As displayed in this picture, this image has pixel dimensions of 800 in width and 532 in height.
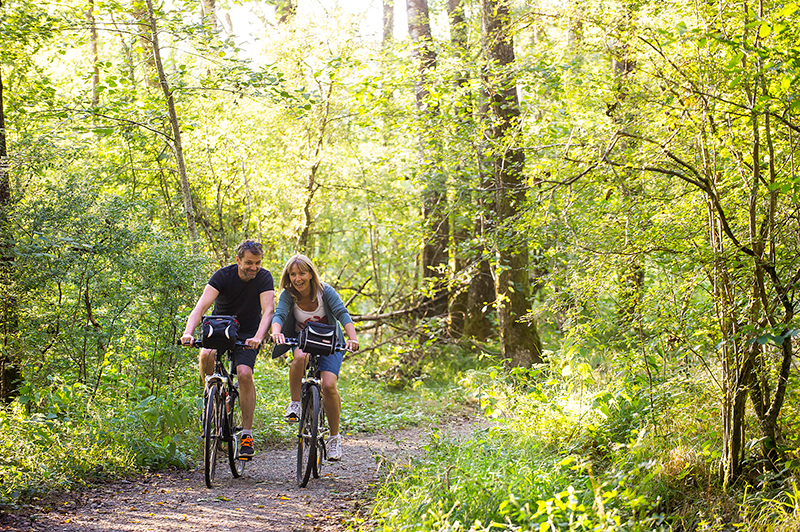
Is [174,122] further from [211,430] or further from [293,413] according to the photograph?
[293,413]

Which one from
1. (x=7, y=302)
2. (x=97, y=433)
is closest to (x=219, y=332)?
(x=97, y=433)

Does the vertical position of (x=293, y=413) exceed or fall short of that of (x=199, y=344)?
it falls short

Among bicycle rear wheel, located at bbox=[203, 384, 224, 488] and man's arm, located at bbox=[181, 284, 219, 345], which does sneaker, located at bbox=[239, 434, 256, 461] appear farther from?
man's arm, located at bbox=[181, 284, 219, 345]

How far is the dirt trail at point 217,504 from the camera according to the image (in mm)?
4621

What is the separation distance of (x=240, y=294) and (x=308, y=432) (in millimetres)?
1400

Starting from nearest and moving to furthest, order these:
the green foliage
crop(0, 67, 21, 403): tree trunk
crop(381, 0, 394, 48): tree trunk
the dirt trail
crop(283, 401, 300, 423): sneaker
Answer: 1. the dirt trail
2. the green foliage
3. crop(283, 401, 300, 423): sneaker
4. crop(0, 67, 21, 403): tree trunk
5. crop(381, 0, 394, 48): tree trunk

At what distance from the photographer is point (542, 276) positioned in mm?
6875

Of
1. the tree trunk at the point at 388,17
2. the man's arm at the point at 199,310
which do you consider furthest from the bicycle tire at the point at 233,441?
the tree trunk at the point at 388,17

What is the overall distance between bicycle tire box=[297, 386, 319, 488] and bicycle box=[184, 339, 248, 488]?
1.93 ft

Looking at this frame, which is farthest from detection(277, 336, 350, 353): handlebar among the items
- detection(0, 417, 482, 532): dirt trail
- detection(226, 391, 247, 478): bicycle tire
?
detection(0, 417, 482, 532): dirt trail

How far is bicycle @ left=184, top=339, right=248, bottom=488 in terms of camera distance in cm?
558

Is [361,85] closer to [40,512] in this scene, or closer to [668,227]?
[668,227]

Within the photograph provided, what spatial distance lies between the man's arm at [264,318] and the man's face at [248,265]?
208 millimetres

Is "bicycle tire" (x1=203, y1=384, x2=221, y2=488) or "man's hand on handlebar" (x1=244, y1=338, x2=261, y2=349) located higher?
"man's hand on handlebar" (x1=244, y1=338, x2=261, y2=349)
